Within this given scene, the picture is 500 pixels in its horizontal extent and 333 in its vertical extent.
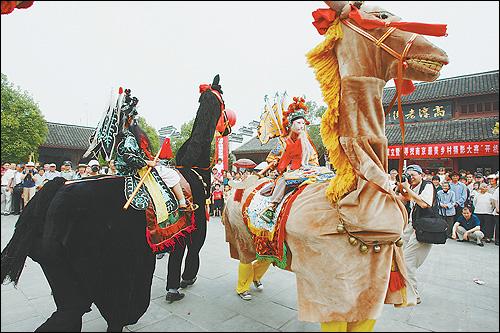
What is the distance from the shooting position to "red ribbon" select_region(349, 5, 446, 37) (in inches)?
68.8

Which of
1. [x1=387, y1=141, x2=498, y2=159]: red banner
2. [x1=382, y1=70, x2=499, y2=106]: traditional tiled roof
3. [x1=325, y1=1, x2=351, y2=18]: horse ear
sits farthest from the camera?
[x1=382, y1=70, x2=499, y2=106]: traditional tiled roof

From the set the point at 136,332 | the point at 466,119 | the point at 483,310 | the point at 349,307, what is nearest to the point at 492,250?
the point at 483,310

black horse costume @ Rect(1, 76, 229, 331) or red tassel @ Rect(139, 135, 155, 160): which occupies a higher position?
red tassel @ Rect(139, 135, 155, 160)

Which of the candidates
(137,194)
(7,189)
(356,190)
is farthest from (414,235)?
(7,189)

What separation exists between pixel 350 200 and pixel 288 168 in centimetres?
145

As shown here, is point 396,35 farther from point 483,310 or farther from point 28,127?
point 28,127

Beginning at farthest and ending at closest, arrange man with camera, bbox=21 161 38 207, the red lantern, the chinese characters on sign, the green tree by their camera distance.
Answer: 1. the chinese characters on sign
2. the green tree
3. man with camera, bbox=21 161 38 207
4. the red lantern

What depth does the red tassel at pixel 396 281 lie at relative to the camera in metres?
1.98

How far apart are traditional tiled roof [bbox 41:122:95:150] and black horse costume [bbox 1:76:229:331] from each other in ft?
67.5

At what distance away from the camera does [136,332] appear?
105 inches

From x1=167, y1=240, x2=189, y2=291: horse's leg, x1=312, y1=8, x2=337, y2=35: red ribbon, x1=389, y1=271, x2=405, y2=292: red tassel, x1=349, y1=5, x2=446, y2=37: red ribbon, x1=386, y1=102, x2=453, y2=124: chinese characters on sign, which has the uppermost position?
x1=386, y1=102, x2=453, y2=124: chinese characters on sign

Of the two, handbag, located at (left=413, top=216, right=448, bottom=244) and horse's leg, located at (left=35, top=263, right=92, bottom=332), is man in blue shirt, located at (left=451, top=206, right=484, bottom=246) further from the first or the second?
horse's leg, located at (left=35, top=263, right=92, bottom=332)

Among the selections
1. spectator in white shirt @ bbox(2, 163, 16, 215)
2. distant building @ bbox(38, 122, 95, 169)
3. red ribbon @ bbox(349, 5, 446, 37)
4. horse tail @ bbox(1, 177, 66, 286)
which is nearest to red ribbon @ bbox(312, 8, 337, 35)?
red ribbon @ bbox(349, 5, 446, 37)

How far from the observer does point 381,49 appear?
183cm
